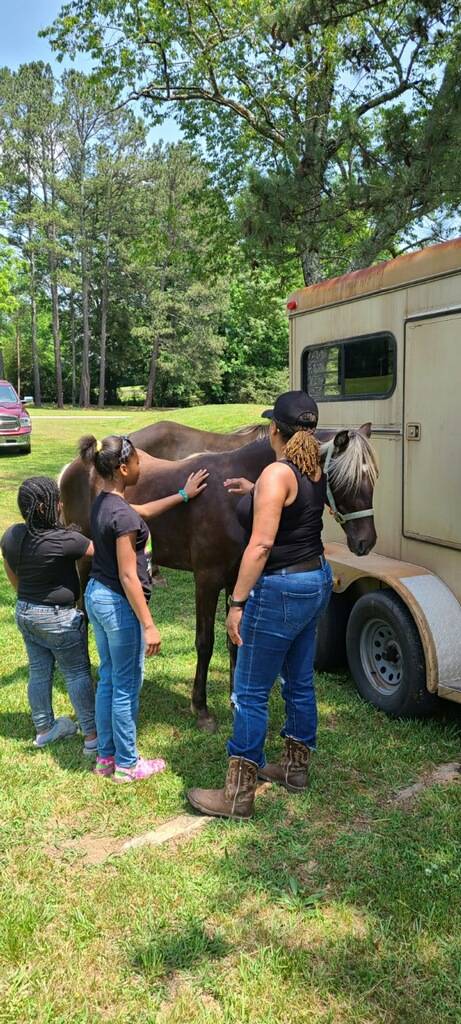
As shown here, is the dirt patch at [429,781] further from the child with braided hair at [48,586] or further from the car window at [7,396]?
the car window at [7,396]

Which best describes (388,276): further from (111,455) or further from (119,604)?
(119,604)

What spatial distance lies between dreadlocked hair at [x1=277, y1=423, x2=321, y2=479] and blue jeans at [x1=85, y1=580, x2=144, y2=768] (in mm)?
1120

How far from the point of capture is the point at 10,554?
12.7 feet

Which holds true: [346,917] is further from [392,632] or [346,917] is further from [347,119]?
[347,119]

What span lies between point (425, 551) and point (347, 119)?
699cm

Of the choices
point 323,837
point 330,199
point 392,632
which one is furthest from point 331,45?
point 323,837

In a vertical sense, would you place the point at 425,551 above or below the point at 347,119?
below

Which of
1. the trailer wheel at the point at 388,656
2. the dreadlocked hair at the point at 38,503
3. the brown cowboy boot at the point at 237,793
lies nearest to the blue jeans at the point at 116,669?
the dreadlocked hair at the point at 38,503

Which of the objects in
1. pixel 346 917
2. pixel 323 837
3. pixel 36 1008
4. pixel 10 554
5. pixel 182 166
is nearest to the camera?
pixel 36 1008

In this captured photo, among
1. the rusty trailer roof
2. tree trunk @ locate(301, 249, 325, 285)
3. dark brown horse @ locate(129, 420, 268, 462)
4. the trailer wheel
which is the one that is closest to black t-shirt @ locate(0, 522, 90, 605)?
the trailer wheel

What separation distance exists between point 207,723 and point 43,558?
1492 millimetres

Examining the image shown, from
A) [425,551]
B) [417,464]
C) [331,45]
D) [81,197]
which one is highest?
[81,197]

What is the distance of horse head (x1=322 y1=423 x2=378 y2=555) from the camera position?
3.43 m

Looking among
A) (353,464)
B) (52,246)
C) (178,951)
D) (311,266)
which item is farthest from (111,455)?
(52,246)
